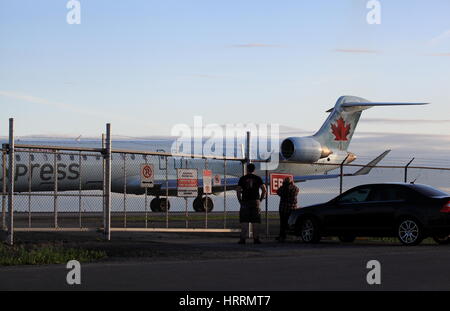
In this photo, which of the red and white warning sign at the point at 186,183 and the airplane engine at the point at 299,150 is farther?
the airplane engine at the point at 299,150

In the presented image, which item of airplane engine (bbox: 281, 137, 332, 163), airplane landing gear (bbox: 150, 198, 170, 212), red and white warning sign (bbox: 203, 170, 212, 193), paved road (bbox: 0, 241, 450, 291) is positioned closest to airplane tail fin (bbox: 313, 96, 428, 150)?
airplane engine (bbox: 281, 137, 332, 163)

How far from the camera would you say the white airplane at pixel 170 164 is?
37.3 meters

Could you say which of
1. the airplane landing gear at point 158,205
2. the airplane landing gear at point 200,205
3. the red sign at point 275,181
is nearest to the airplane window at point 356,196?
the red sign at point 275,181

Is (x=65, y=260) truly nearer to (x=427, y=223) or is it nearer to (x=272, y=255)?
(x=272, y=255)

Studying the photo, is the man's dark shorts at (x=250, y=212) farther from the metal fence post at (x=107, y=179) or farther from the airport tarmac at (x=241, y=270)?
the metal fence post at (x=107, y=179)

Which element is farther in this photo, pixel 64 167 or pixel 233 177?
pixel 233 177

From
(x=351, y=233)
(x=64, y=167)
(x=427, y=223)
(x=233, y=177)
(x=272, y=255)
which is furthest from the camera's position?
(x=233, y=177)

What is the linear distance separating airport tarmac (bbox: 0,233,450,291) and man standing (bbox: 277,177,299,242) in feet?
13.6

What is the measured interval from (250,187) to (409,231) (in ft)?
11.8

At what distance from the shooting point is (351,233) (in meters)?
19.8

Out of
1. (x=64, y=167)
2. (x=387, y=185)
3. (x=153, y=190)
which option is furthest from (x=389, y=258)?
(x=153, y=190)
